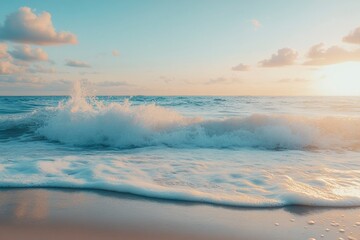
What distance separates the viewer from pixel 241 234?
10.7 feet

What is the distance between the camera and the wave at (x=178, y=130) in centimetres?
953

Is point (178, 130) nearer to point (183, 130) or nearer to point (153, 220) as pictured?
point (183, 130)

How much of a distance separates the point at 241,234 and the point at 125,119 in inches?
317

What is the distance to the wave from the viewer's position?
9531mm

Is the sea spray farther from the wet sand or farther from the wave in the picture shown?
the wet sand

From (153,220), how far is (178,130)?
7.01 meters

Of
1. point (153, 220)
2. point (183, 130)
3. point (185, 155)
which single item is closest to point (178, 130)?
point (183, 130)

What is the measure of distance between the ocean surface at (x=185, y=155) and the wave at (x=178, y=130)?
0.03 m

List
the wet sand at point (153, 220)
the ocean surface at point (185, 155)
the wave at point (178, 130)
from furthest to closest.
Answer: the wave at point (178, 130), the ocean surface at point (185, 155), the wet sand at point (153, 220)

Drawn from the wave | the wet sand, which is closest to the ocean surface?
the wave

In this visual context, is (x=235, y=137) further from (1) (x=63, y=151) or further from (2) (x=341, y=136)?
(1) (x=63, y=151)

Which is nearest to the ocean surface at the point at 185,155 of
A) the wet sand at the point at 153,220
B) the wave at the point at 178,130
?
the wave at the point at 178,130

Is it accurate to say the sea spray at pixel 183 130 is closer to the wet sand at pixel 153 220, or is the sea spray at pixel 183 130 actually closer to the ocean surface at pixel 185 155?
the ocean surface at pixel 185 155

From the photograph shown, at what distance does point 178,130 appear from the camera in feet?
34.7
